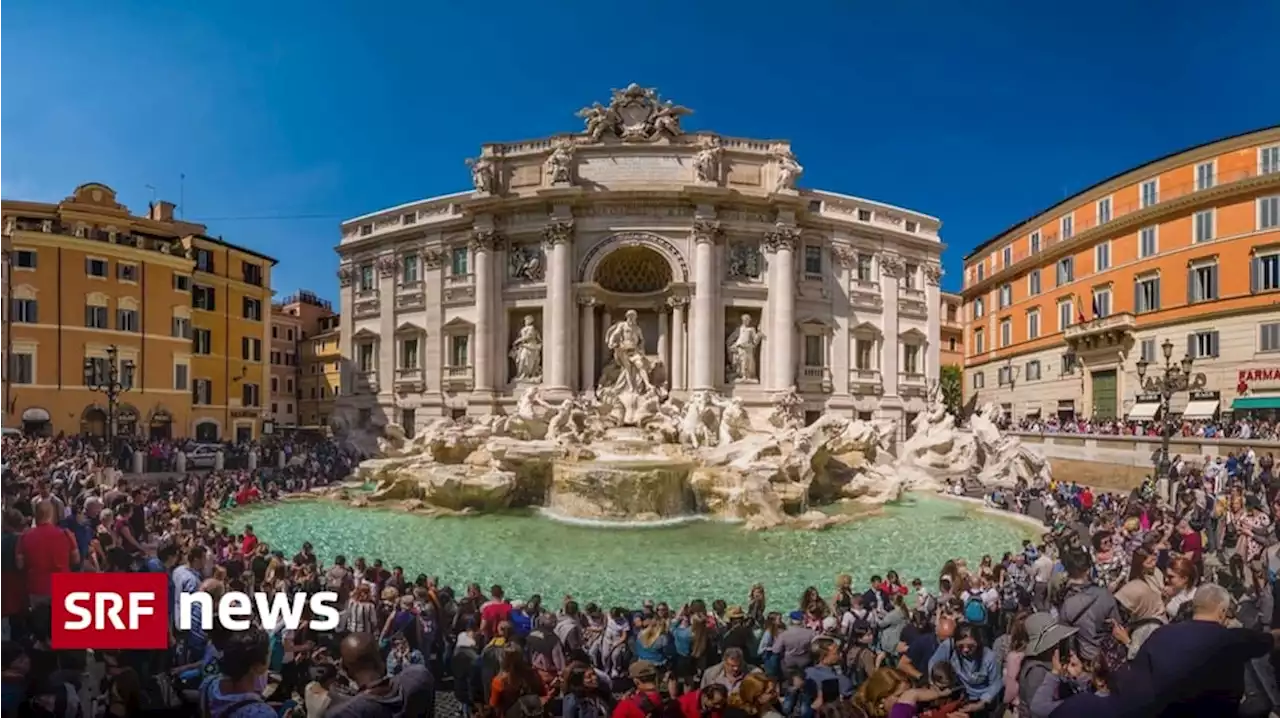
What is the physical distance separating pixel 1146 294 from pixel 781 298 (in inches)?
459

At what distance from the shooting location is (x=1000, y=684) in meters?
4.39

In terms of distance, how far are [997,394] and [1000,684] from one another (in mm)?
12163

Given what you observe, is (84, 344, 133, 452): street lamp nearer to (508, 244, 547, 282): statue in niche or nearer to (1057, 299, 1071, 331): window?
(508, 244, 547, 282): statue in niche

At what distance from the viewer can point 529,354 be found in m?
20.8

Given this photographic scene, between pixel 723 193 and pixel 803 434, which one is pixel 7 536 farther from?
pixel 723 193

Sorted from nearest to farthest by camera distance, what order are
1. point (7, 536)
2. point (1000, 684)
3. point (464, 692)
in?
point (1000, 684), point (464, 692), point (7, 536)

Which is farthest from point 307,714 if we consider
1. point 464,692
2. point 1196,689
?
point 1196,689

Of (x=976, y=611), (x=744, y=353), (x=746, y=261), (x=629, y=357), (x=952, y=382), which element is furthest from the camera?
(x=952, y=382)

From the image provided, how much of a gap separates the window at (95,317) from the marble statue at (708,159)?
1594 cm

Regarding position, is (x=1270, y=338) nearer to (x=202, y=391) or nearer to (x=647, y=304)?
(x=647, y=304)

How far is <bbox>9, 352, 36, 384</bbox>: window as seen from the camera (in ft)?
29.9

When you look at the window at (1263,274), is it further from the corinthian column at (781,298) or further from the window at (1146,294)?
the corinthian column at (781,298)

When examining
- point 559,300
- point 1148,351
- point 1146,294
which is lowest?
point 1148,351

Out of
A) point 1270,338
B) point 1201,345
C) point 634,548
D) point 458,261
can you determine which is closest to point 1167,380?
point 1201,345
